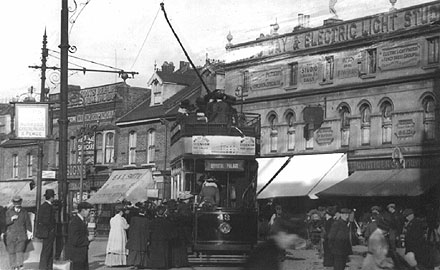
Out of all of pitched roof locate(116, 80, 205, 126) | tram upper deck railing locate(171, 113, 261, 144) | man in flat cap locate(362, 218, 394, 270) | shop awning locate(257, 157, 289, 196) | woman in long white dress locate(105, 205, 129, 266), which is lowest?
woman in long white dress locate(105, 205, 129, 266)

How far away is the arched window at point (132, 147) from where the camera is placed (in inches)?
1522

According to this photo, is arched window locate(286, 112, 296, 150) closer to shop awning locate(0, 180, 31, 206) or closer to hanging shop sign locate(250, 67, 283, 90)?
hanging shop sign locate(250, 67, 283, 90)

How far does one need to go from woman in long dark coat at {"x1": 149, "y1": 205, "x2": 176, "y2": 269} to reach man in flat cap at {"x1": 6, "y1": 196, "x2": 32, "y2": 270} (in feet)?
9.80

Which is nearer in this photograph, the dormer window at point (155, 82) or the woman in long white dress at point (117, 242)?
the woman in long white dress at point (117, 242)

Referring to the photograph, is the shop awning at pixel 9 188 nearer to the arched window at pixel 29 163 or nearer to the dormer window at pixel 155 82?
the arched window at pixel 29 163

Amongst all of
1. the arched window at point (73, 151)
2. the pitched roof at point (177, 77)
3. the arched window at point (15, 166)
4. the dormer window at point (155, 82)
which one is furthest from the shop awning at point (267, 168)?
the arched window at point (15, 166)

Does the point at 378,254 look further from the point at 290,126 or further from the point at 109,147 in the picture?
the point at 109,147

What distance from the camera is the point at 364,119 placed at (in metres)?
28.3

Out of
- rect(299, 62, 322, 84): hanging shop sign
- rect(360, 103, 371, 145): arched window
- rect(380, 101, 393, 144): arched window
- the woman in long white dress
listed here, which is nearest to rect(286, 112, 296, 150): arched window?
rect(299, 62, 322, 84): hanging shop sign

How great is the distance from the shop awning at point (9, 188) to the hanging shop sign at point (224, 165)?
2113cm

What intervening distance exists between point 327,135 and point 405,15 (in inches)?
200

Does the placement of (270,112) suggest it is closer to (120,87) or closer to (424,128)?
(424,128)

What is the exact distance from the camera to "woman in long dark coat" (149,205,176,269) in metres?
21.2

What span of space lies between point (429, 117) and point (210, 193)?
26.3 feet
